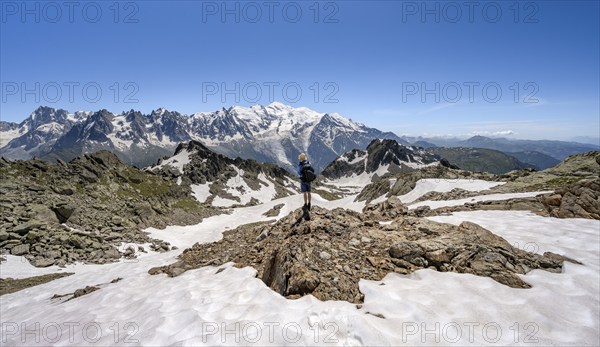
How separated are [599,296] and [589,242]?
21.6 ft

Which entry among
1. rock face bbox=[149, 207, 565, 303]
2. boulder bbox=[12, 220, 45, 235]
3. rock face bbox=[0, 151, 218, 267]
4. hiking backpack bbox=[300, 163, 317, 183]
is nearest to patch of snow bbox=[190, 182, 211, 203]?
rock face bbox=[0, 151, 218, 267]

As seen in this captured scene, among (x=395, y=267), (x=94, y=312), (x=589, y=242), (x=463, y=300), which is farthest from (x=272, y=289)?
(x=589, y=242)

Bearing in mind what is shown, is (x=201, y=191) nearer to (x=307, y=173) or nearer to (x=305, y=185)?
(x=305, y=185)

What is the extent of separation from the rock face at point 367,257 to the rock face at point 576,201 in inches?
409

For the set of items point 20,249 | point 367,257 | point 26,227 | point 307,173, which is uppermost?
point 307,173

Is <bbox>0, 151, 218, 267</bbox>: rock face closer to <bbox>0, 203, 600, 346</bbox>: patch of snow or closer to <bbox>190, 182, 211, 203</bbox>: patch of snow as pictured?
<bbox>0, 203, 600, 346</bbox>: patch of snow

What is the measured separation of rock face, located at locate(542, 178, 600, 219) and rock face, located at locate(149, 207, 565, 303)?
10.4 meters

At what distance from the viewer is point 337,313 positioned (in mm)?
8703

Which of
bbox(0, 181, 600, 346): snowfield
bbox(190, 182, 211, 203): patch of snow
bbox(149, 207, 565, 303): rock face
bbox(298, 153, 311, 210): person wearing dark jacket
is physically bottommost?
bbox(190, 182, 211, 203): patch of snow

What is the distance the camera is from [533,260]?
1251cm

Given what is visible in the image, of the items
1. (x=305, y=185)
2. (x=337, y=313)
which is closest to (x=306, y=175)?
(x=305, y=185)

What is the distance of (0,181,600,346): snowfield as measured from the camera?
26.9ft

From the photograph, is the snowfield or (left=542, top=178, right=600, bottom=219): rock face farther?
(left=542, top=178, right=600, bottom=219): rock face

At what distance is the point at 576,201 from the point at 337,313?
73.7 ft
